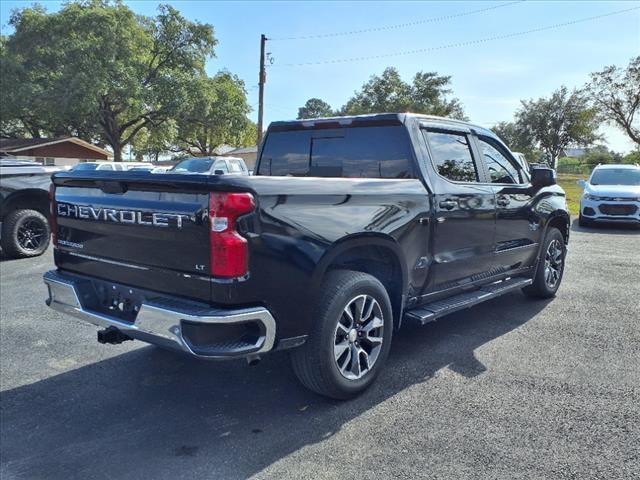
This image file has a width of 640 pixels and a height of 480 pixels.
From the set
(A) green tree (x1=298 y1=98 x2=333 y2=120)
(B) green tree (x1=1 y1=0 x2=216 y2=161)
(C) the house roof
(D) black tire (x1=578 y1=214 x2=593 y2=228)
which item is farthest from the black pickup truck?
(A) green tree (x1=298 y1=98 x2=333 y2=120)

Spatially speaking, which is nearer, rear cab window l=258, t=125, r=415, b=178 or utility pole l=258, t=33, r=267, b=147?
rear cab window l=258, t=125, r=415, b=178

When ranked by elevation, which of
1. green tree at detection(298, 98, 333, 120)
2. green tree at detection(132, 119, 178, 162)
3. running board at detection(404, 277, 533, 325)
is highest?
green tree at detection(298, 98, 333, 120)

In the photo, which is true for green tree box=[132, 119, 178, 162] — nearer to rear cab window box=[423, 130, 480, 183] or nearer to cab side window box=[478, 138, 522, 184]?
cab side window box=[478, 138, 522, 184]

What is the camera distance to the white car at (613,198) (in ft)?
39.5

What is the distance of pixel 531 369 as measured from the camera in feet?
12.9

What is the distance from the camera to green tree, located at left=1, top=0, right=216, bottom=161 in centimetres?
2775

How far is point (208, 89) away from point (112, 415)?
3054cm

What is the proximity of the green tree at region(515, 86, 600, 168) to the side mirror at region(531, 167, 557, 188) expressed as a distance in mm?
43707

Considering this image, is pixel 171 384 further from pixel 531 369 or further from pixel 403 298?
pixel 531 369

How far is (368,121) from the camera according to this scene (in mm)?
4129

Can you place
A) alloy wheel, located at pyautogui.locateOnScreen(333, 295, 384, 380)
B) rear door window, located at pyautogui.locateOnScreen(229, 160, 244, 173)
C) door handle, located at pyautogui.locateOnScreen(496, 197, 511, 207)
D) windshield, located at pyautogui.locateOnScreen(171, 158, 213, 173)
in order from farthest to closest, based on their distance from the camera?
windshield, located at pyautogui.locateOnScreen(171, 158, 213, 173)
rear door window, located at pyautogui.locateOnScreen(229, 160, 244, 173)
door handle, located at pyautogui.locateOnScreen(496, 197, 511, 207)
alloy wheel, located at pyautogui.locateOnScreen(333, 295, 384, 380)

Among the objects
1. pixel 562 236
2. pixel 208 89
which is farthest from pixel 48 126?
pixel 562 236

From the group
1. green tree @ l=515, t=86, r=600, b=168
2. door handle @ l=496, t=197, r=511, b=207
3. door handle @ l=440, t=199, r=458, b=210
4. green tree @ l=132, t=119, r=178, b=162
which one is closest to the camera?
door handle @ l=440, t=199, r=458, b=210

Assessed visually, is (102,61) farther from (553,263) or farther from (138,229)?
(138,229)
